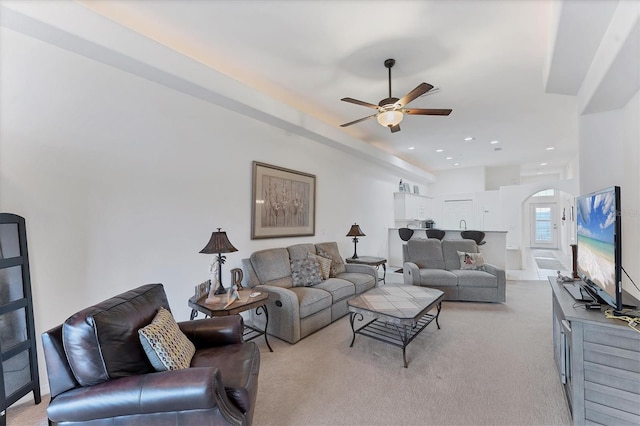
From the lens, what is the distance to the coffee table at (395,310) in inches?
104

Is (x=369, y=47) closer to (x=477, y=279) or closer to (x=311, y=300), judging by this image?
(x=311, y=300)

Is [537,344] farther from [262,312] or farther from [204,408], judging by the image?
[204,408]

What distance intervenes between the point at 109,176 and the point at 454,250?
502 centimetres

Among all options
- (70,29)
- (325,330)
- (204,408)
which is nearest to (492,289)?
(325,330)

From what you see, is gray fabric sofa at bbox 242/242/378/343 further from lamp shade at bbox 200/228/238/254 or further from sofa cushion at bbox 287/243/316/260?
lamp shade at bbox 200/228/238/254

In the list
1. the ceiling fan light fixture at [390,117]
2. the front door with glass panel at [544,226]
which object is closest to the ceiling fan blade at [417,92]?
the ceiling fan light fixture at [390,117]

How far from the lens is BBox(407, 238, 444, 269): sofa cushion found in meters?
4.86

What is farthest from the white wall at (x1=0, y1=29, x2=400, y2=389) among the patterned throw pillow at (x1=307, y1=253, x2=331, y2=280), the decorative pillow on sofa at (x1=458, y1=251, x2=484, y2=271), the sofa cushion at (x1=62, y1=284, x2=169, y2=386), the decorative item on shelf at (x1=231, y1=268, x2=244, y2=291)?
the decorative pillow on sofa at (x1=458, y1=251, x2=484, y2=271)

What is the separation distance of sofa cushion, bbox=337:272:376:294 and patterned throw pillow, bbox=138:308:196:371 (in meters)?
2.62

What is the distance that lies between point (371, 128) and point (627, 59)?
3.50 m

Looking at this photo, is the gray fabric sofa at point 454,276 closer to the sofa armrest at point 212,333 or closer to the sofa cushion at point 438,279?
the sofa cushion at point 438,279

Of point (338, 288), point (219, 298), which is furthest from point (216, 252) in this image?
point (338, 288)

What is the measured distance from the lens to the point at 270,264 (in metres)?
3.63

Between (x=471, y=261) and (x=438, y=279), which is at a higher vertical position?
(x=471, y=261)
